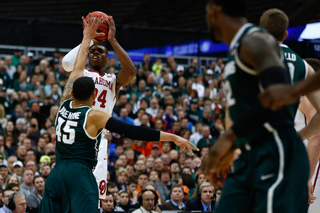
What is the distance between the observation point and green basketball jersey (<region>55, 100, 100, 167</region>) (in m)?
4.70

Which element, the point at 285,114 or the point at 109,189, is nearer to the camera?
the point at 285,114

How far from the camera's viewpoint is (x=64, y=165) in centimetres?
479

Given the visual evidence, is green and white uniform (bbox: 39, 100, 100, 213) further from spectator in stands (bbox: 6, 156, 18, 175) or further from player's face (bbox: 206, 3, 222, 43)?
spectator in stands (bbox: 6, 156, 18, 175)

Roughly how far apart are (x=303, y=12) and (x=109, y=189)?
14.1 meters

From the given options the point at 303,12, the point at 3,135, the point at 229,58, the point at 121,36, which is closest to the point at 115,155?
the point at 3,135

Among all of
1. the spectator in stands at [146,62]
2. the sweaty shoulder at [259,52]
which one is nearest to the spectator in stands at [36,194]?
the sweaty shoulder at [259,52]

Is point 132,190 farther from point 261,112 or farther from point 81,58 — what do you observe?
point 261,112

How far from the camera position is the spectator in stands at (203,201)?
9.44 metres

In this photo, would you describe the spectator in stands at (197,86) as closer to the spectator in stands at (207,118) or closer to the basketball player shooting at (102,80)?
the spectator in stands at (207,118)

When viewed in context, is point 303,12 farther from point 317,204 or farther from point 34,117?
point 317,204

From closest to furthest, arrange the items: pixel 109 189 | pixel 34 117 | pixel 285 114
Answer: pixel 285 114 < pixel 109 189 < pixel 34 117

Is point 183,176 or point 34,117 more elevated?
point 34,117

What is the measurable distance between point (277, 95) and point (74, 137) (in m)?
2.62

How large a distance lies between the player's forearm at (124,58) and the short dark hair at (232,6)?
9.75ft
